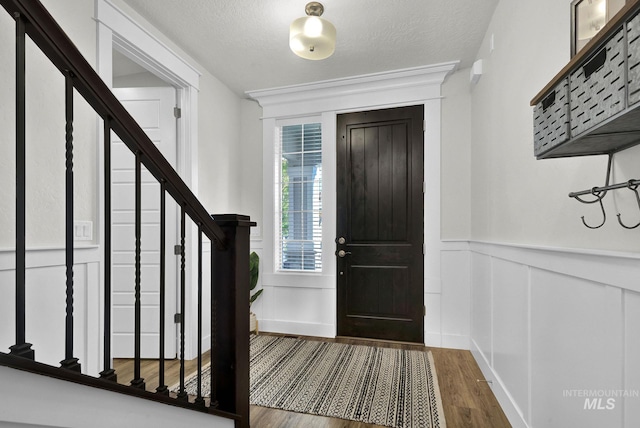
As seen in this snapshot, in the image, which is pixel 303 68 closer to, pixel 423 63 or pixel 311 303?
pixel 423 63

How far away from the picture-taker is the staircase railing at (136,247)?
0.73 meters

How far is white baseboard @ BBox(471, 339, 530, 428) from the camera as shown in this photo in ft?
5.56

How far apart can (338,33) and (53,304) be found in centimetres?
255

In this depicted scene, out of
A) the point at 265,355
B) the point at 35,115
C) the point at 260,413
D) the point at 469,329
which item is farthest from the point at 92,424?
the point at 469,329

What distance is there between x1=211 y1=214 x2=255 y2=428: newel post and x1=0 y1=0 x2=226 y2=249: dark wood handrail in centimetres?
16

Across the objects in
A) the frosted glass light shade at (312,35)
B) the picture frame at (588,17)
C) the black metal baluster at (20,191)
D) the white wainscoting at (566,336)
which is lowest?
the white wainscoting at (566,336)

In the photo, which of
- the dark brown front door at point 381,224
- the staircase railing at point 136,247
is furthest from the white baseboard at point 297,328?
the staircase railing at point 136,247

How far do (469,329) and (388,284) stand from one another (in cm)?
81

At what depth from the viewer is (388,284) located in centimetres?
320

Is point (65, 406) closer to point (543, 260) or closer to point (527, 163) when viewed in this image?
point (543, 260)

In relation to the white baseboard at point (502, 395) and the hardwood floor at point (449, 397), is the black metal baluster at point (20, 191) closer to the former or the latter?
the hardwood floor at point (449, 397)

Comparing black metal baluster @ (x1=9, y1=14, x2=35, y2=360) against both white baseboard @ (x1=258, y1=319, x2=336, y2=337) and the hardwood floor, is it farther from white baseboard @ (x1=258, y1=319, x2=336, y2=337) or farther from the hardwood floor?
white baseboard @ (x1=258, y1=319, x2=336, y2=337)

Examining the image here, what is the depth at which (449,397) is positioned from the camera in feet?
6.92

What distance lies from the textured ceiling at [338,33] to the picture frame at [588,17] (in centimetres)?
118
